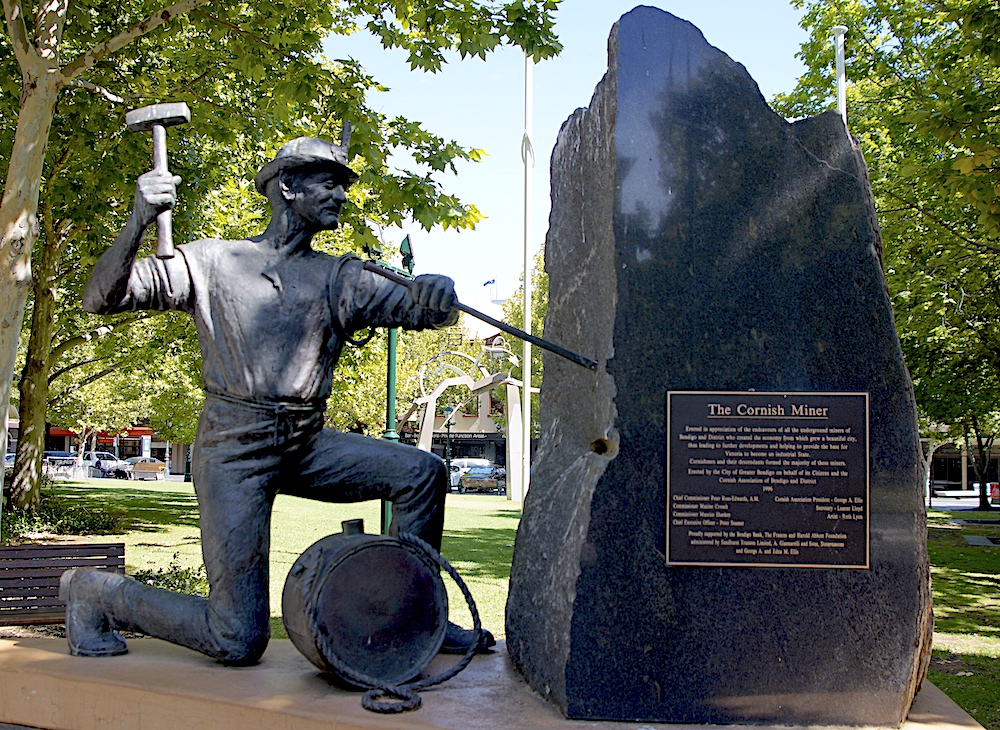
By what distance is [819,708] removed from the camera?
407cm

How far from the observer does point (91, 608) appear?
4723 millimetres

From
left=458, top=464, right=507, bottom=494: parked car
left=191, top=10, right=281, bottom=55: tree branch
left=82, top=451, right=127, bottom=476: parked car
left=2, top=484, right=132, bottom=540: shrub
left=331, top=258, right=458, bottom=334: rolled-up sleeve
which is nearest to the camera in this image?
left=331, top=258, right=458, bottom=334: rolled-up sleeve

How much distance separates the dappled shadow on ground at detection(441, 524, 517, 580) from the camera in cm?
1245

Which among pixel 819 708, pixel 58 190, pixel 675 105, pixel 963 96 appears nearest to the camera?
pixel 819 708

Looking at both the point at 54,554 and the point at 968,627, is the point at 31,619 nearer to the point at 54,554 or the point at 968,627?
the point at 54,554

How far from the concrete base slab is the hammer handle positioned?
187 cm

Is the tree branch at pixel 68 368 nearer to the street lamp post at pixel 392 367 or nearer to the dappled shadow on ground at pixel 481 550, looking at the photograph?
the dappled shadow on ground at pixel 481 550

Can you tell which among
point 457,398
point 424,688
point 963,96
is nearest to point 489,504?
point 457,398

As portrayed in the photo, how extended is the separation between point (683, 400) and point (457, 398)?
40.7m

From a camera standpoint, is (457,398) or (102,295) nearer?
(102,295)

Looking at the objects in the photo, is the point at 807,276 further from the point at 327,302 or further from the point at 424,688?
the point at 424,688

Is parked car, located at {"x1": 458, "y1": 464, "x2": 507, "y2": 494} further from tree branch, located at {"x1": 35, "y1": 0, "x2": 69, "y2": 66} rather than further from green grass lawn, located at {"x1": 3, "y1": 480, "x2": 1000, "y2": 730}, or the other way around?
tree branch, located at {"x1": 35, "y1": 0, "x2": 69, "y2": 66}

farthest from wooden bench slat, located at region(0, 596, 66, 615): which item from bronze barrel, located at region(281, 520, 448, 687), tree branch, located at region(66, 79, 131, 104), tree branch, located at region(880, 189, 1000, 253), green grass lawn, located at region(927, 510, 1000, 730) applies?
tree branch, located at region(880, 189, 1000, 253)

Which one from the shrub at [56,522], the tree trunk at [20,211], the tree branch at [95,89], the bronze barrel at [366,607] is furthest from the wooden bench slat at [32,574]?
the shrub at [56,522]
